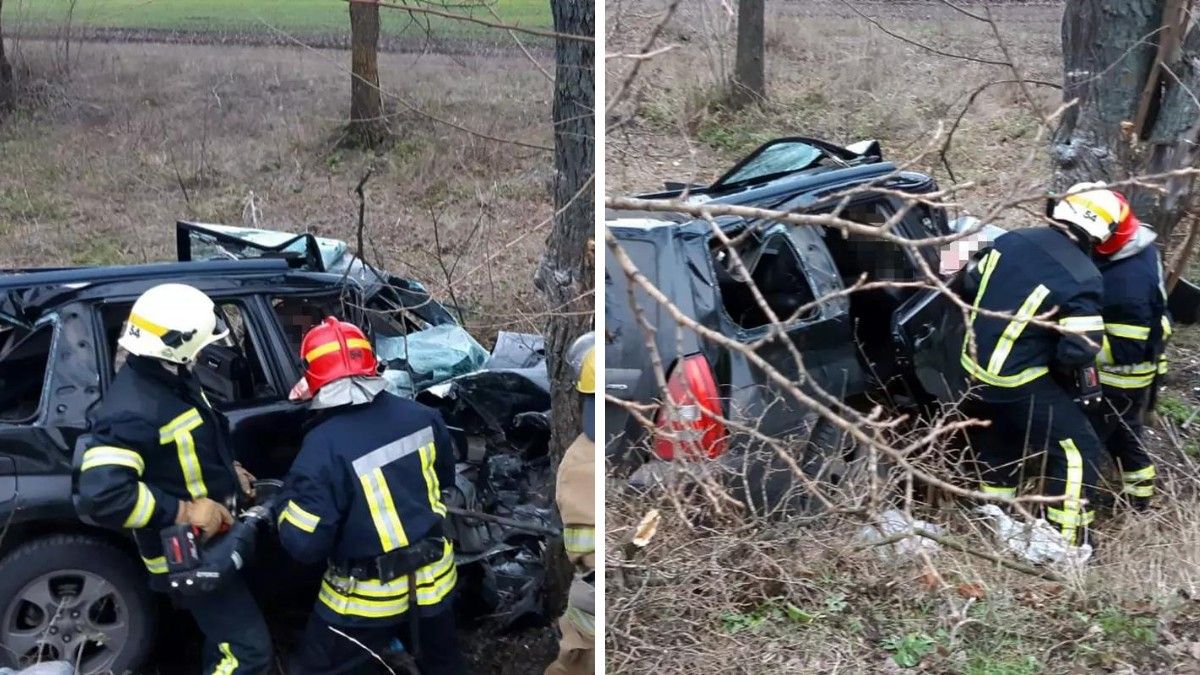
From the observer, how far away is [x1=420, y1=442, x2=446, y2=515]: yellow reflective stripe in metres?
3.09

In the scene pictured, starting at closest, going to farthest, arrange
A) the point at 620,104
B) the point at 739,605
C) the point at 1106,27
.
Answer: the point at 620,104
the point at 739,605
the point at 1106,27

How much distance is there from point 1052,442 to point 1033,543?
0.59 m

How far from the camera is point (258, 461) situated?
342cm

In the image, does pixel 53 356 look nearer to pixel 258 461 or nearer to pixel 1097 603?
pixel 258 461

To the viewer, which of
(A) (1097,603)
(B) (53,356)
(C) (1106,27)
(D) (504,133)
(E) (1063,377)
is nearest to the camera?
(B) (53,356)

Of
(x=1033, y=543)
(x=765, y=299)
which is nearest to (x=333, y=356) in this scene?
(x=765, y=299)

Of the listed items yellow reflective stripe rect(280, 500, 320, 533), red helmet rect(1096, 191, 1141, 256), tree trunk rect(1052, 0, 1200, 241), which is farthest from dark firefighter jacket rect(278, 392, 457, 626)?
tree trunk rect(1052, 0, 1200, 241)

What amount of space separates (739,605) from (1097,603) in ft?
3.68

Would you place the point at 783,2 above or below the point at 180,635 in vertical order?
above

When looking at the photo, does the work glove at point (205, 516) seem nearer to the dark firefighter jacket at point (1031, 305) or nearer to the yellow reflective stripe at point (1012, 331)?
the dark firefighter jacket at point (1031, 305)

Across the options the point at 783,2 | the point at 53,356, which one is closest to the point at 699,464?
the point at 53,356

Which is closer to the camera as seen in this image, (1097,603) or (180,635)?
(180,635)

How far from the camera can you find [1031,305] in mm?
4004

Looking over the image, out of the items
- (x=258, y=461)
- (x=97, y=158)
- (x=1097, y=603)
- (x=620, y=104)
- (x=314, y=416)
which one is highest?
(x=620, y=104)
